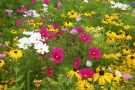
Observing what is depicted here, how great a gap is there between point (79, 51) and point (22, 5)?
1992 millimetres

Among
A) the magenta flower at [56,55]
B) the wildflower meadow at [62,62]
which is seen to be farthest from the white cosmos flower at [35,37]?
the magenta flower at [56,55]

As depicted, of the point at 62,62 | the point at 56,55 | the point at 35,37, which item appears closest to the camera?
the point at 56,55

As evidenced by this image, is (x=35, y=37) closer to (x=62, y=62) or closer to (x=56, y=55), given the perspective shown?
(x=56, y=55)

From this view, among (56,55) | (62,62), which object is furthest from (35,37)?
(62,62)

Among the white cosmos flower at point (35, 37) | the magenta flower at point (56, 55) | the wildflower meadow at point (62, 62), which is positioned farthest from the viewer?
the white cosmos flower at point (35, 37)

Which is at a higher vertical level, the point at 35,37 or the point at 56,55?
the point at 35,37

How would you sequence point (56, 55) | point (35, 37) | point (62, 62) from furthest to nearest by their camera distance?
1. point (62, 62)
2. point (35, 37)
3. point (56, 55)

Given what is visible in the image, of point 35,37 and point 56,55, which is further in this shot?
point 35,37

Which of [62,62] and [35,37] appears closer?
[35,37]

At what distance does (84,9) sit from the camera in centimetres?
364

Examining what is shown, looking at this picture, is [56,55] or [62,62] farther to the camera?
[62,62]

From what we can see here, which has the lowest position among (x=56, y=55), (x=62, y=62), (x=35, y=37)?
(x=62, y=62)

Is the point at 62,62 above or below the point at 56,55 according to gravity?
below

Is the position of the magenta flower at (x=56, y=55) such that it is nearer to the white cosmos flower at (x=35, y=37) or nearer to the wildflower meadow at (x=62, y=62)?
the wildflower meadow at (x=62, y=62)
